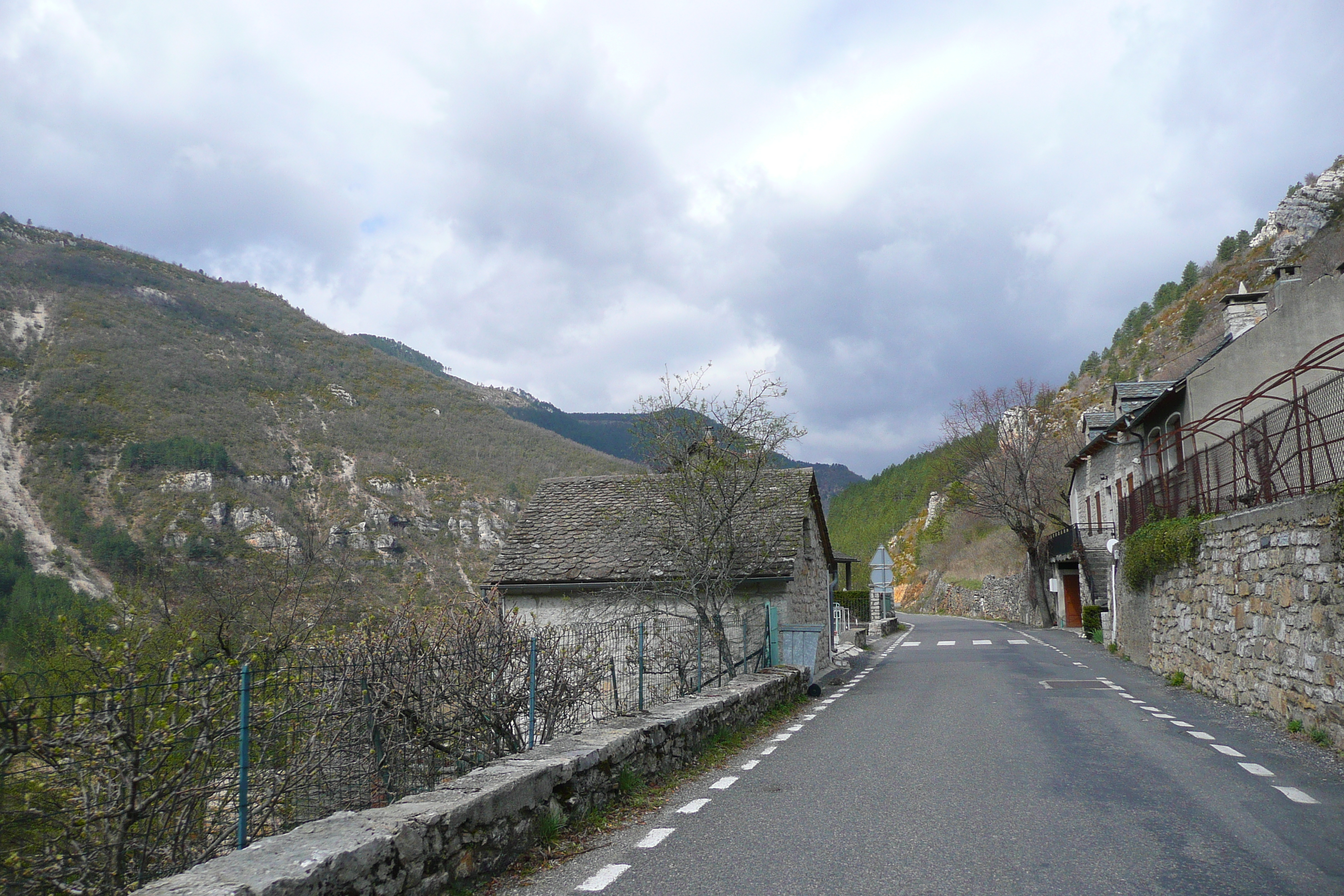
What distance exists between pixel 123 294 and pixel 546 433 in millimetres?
32440

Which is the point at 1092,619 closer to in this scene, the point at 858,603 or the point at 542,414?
the point at 858,603

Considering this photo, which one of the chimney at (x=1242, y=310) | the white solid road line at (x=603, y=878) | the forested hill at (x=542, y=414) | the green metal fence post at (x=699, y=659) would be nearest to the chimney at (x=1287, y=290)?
the chimney at (x=1242, y=310)

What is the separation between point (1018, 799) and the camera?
686cm

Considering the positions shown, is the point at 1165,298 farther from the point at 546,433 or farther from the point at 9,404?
the point at 9,404

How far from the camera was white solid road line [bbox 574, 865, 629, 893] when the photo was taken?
4852mm

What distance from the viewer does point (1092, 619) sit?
1209 inches

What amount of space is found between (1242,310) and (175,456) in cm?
4395

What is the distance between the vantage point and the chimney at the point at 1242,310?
103 ft

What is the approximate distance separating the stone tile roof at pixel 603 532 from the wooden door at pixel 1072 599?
25.1m

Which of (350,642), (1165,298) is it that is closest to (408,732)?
(350,642)

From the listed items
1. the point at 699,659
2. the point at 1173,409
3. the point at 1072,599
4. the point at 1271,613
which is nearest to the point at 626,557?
the point at 699,659

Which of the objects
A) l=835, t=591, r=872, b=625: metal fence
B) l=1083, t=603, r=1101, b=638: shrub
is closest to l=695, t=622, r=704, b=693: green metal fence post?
l=1083, t=603, r=1101, b=638: shrub

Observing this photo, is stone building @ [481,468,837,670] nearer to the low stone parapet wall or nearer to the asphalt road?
the asphalt road

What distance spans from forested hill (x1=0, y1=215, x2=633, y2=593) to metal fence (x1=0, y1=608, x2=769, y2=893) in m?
2.16
